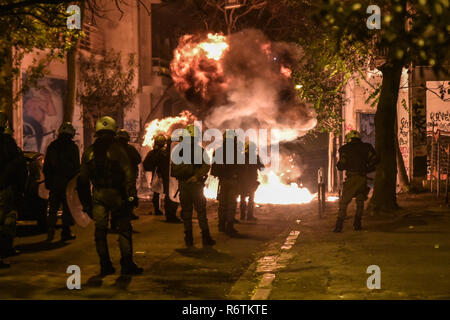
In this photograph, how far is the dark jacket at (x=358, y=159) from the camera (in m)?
13.0

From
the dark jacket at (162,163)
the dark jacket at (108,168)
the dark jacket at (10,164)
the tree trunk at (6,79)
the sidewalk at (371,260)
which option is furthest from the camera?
the tree trunk at (6,79)

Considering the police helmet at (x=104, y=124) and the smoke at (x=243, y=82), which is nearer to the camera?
the police helmet at (x=104, y=124)

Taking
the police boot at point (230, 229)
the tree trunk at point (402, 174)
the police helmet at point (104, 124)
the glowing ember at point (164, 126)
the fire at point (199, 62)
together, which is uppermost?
the fire at point (199, 62)

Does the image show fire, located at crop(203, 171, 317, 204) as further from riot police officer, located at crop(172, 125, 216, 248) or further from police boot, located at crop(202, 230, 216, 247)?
riot police officer, located at crop(172, 125, 216, 248)

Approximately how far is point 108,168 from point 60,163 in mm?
3689

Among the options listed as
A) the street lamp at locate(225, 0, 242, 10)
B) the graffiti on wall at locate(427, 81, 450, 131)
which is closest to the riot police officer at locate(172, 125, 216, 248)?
the graffiti on wall at locate(427, 81, 450, 131)

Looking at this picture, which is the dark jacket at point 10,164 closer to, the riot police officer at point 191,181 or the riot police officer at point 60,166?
the riot police officer at point 60,166

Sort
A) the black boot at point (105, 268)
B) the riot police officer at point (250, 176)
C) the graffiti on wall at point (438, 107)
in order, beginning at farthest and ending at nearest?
the graffiti on wall at point (438, 107) < the riot police officer at point (250, 176) < the black boot at point (105, 268)

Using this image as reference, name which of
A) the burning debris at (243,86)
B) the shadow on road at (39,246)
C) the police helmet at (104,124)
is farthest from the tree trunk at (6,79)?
the police helmet at (104,124)

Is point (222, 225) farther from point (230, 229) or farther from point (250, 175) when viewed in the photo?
point (250, 175)

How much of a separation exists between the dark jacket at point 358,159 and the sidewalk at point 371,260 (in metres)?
1.14

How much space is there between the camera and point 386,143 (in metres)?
16.5

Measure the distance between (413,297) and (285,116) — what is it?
841 inches
